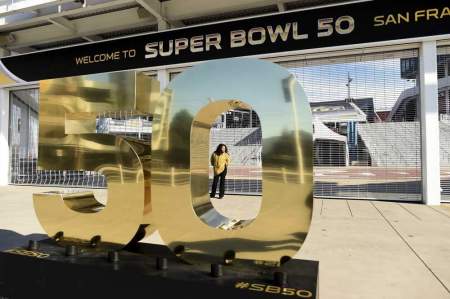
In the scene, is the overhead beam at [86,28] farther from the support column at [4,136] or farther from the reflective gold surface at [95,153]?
the reflective gold surface at [95,153]

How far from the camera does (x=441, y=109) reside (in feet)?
29.2

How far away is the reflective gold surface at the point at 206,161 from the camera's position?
2.27 m

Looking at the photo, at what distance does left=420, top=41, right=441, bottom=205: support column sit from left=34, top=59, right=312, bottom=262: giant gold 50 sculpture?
7.39 metres

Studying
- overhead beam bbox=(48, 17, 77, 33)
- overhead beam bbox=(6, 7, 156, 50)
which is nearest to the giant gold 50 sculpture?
overhead beam bbox=(6, 7, 156, 50)

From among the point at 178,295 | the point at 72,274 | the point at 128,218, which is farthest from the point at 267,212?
the point at 72,274

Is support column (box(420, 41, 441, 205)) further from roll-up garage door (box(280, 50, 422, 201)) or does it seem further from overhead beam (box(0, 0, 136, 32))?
overhead beam (box(0, 0, 136, 32))

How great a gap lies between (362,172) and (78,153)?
26.8ft

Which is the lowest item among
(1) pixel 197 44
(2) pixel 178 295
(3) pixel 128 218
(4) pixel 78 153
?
(2) pixel 178 295

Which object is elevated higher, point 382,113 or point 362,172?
point 382,113

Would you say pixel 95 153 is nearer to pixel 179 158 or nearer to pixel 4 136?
pixel 179 158

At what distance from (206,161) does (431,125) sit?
749 cm

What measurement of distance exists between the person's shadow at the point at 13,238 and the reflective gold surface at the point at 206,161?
114 inches

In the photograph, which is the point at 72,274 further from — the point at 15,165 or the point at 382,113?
the point at 15,165

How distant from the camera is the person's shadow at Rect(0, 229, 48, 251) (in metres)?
4.54
